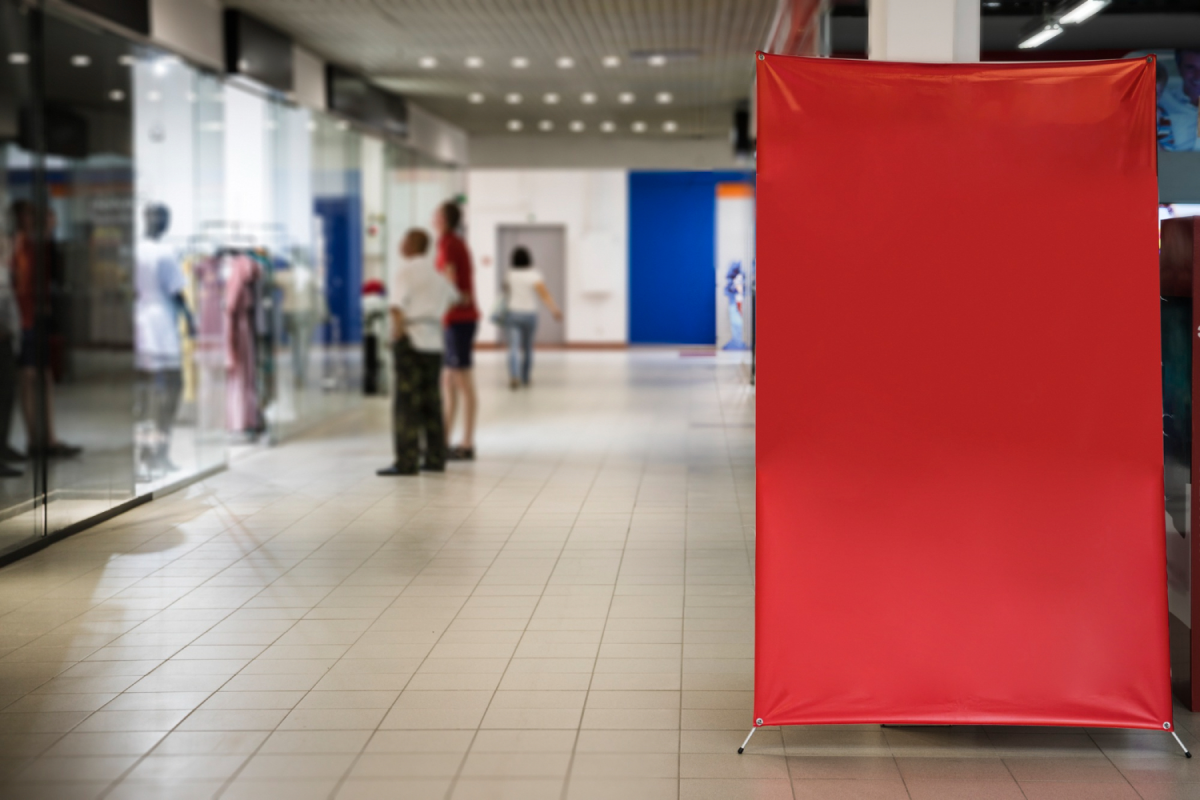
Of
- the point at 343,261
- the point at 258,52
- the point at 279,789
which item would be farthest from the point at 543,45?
the point at 279,789

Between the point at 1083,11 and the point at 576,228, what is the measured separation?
59.6ft

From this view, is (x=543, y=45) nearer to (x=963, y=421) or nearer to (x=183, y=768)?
(x=963, y=421)

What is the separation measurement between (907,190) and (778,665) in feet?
3.99

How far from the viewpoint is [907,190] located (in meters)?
→ 3.15

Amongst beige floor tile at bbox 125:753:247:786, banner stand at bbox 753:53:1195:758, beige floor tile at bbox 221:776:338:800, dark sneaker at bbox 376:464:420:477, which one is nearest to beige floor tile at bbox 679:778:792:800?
banner stand at bbox 753:53:1195:758

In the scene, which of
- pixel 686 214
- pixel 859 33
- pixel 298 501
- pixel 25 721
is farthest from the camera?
pixel 298 501

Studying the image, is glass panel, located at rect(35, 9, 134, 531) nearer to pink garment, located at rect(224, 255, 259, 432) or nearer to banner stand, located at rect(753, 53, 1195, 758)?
pink garment, located at rect(224, 255, 259, 432)

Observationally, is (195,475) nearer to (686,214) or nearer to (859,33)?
(686,214)

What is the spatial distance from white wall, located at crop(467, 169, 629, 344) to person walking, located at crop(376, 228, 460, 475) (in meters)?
14.3

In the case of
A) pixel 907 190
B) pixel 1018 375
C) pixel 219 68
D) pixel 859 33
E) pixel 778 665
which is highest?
pixel 219 68

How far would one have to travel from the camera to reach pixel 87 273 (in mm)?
6754

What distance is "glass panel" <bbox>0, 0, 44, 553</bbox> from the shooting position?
575 centimetres

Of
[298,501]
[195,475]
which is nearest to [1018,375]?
[298,501]

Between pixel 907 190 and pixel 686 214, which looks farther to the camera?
pixel 686 214
